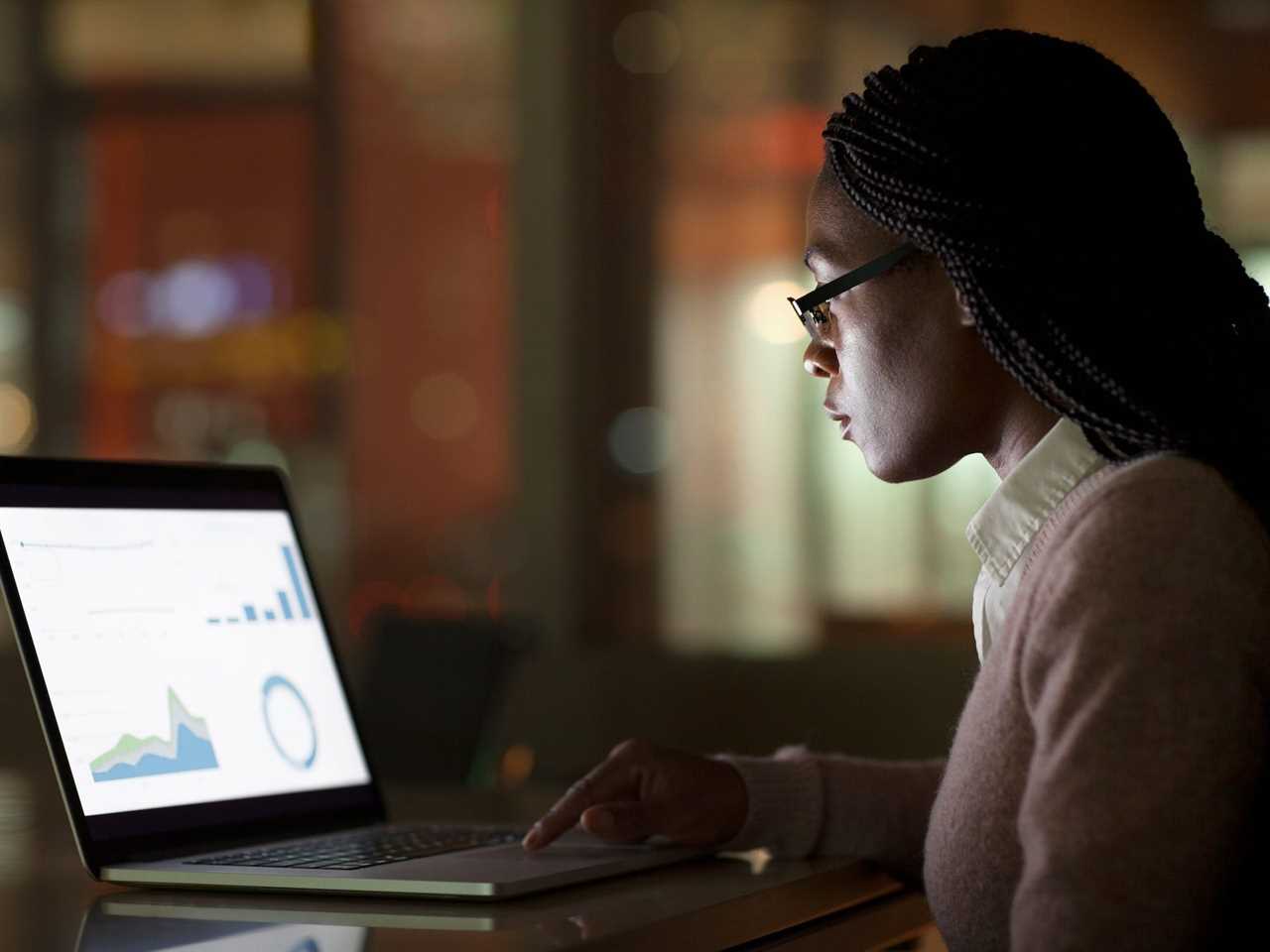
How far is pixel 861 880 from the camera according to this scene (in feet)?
4.55

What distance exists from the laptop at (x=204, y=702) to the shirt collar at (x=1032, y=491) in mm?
346

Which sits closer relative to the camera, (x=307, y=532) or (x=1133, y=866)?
(x=1133, y=866)

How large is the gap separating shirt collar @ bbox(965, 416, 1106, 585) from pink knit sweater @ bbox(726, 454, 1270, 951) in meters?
0.07

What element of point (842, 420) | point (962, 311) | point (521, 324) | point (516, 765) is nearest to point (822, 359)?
point (842, 420)

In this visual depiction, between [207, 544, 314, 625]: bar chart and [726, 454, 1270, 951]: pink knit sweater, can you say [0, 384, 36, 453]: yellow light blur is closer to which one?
[207, 544, 314, 625]: bar chart

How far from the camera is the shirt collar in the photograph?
1.16 metres

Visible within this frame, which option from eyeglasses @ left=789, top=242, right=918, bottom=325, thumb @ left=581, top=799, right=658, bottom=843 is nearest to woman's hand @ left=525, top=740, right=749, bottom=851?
thumb @ left=581, top=799, right=658, bottom=843

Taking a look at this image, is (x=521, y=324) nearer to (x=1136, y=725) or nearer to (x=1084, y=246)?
(x=1084, y=246)

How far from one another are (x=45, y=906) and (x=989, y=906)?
0.61 metres

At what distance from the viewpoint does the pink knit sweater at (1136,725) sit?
91 centimetres

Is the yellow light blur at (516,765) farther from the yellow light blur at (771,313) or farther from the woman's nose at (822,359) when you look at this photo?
the yellow light blur at (771,313)

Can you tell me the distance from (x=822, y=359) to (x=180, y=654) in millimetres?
557

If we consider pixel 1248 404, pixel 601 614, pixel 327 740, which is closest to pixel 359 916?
pixel 327 740

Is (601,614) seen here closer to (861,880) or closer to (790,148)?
(790,148)
